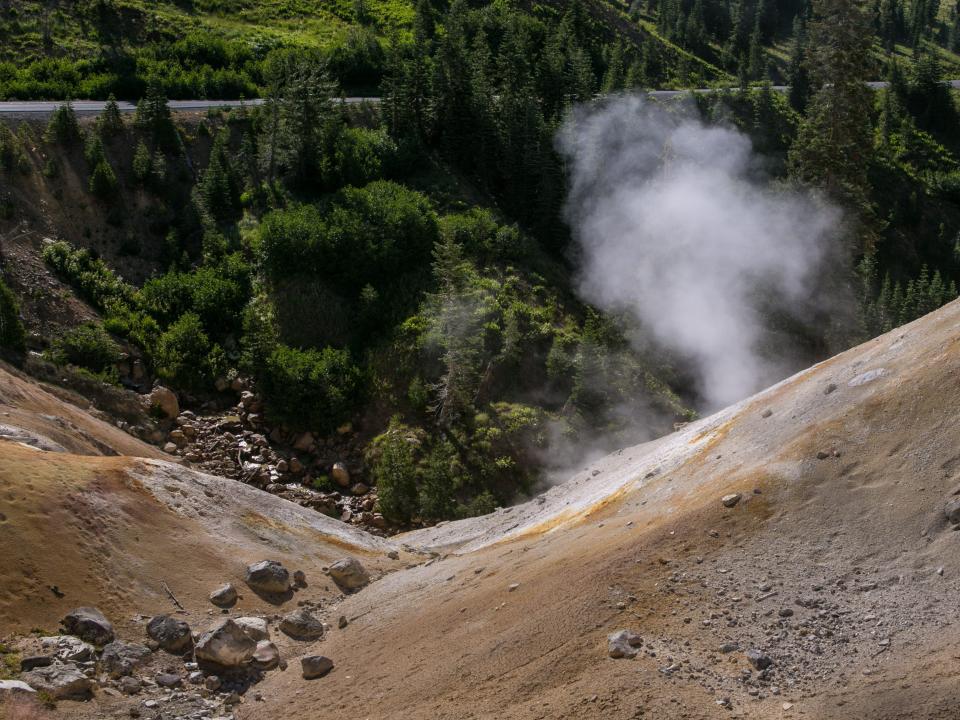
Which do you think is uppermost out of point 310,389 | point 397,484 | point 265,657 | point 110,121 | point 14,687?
point 110,121

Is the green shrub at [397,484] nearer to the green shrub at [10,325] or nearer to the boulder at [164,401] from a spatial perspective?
the boulder at [164,401]

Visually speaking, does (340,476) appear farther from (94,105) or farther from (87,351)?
(94,105)

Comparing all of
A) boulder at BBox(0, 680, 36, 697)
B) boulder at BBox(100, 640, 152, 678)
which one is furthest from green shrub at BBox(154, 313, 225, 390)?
boulder at BBox(0, 680, 36, 697)

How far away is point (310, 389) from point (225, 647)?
54.6 ft

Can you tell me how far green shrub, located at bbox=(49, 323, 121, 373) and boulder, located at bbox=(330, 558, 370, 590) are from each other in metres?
14.8

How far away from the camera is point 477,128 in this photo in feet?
138

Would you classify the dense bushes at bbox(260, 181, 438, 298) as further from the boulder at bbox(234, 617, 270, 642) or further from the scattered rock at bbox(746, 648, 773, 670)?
the scattered rock at bbox(746, 648, 773, 670)

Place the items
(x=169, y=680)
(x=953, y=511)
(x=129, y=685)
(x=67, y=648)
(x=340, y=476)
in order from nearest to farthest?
1. (x=953, y=511)
2. (x=129, y=685)
3. (x=67, y=648)
4. (x=169, y=680)
5. (x=340, y=476)

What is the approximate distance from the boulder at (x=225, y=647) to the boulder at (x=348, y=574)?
3482mm

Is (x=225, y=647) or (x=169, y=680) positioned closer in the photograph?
(x=169, y=680)

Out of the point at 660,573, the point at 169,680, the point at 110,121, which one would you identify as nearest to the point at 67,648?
the point at 169,680

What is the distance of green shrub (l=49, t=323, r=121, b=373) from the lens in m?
26.6

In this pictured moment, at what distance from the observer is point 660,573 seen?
11117 millimetres

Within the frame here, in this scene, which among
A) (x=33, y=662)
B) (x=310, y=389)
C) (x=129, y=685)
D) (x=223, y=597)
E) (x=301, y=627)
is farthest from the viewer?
(x=310, y=389)
